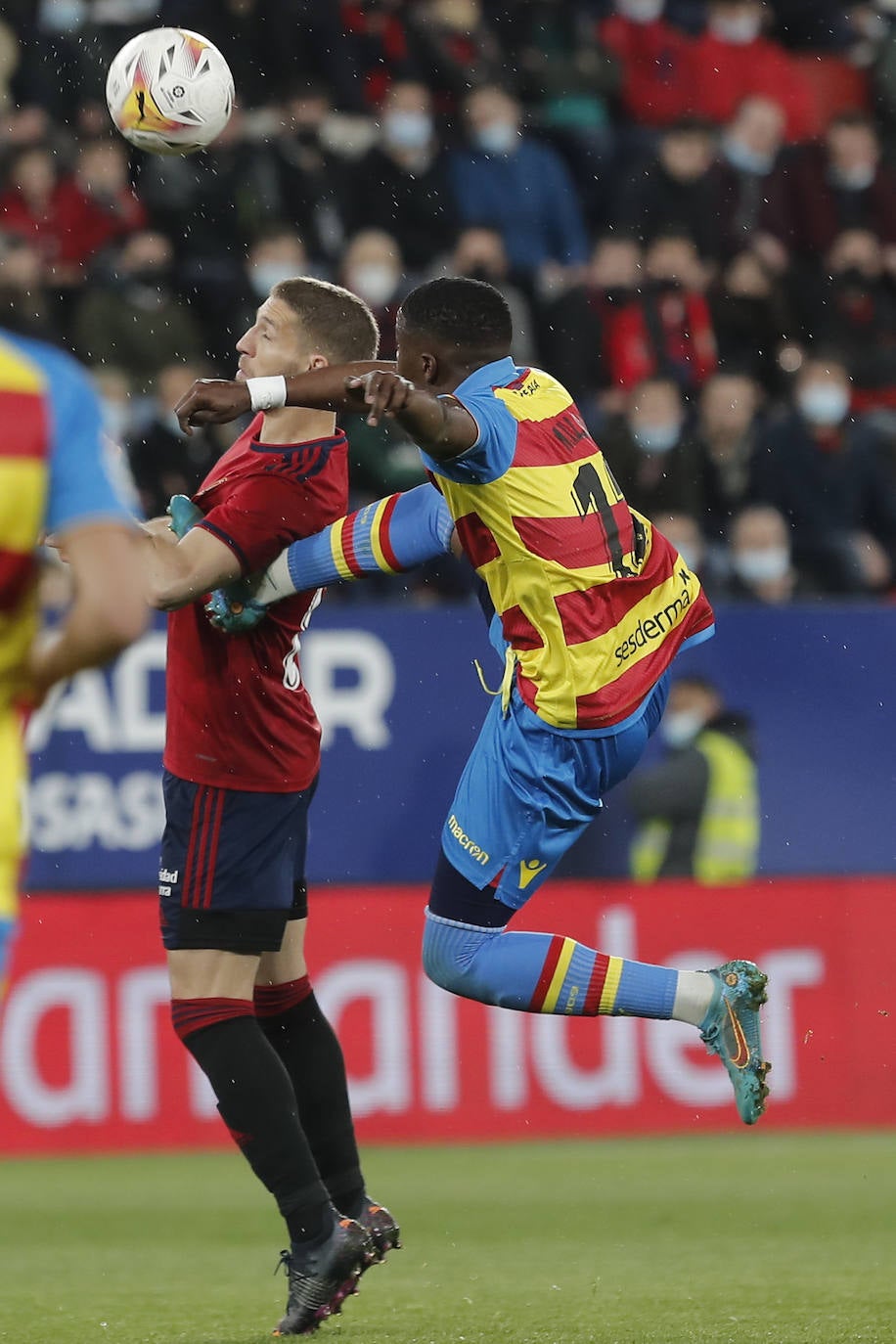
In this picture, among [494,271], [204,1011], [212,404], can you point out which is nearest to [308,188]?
[494,271]

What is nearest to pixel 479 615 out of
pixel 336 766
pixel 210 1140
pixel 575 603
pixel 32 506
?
pixel 336 766

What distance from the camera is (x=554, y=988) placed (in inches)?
221

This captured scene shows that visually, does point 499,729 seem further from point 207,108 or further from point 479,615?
point 479,615

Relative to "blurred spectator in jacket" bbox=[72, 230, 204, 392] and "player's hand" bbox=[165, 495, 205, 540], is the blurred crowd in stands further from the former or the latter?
"player's hand" bbox=[165, 495, 205, 540]

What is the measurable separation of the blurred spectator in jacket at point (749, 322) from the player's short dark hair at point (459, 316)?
7.14 meters

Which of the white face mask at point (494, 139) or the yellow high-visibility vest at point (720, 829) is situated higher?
the white face mask at point (494, 139)

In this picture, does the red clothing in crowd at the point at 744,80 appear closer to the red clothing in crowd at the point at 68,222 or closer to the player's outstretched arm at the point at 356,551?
the red clothing in crowd at the point at 68,222

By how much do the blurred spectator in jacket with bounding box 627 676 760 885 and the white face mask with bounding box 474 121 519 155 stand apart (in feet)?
13.4

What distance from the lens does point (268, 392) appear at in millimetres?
Result: 5531

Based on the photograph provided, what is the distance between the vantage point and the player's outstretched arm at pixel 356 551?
5.73m

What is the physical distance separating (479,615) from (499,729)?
15.7 feet

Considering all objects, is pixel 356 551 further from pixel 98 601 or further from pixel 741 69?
pixel 741 69

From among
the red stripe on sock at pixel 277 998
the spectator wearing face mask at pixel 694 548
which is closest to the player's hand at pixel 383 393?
the red stripe on sock at pixel 277 998

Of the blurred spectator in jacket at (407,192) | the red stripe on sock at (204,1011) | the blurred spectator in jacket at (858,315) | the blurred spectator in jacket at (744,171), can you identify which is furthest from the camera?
the blurred spectator in jacket at (744,171)
